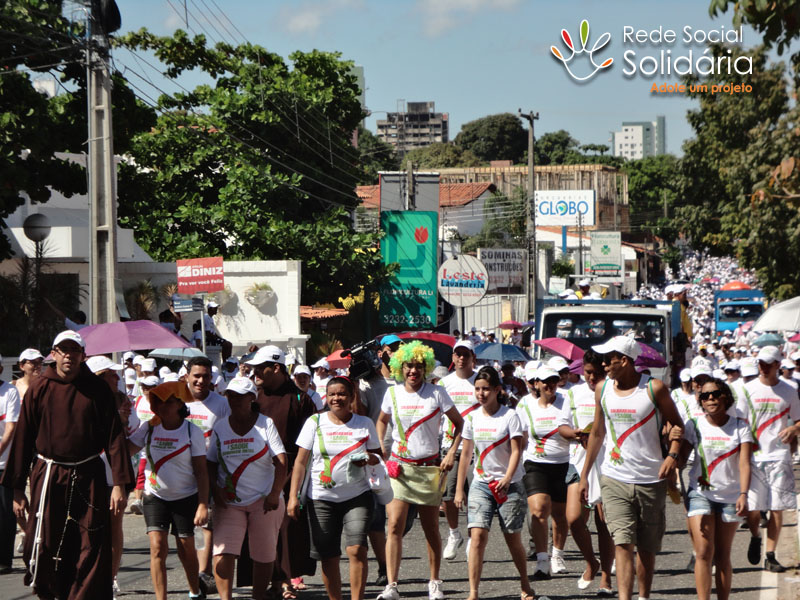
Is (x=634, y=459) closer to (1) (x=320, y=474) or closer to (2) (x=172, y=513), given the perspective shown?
(1) (x=320, y=474)

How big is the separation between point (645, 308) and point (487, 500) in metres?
13.1

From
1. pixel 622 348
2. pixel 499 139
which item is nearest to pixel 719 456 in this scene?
pixel 622 348

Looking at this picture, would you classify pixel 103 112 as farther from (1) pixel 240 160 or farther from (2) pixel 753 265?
Result: (1) pixel 240 160

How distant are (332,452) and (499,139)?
414ft

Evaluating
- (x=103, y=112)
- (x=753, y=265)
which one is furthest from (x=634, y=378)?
(x=753, y=265)

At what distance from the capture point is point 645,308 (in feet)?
70.2

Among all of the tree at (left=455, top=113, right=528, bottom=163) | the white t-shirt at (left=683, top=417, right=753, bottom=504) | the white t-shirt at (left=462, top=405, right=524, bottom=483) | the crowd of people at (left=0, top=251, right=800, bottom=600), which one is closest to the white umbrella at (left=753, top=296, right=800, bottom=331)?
the crowd of people at (left=0, top=251, right=800, bottom=600)

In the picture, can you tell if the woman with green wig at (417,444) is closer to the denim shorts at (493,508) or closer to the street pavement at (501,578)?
the denim shorts at (493,508)

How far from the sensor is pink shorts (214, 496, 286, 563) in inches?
314

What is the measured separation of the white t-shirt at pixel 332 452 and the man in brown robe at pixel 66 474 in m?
1.22

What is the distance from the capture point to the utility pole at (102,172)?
650 inches

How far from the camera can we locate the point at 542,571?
9758 millimetres

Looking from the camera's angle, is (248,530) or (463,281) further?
(463,281)

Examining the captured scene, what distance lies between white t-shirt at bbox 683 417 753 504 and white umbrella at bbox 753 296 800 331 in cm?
997
